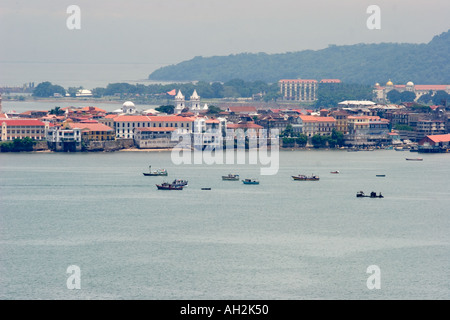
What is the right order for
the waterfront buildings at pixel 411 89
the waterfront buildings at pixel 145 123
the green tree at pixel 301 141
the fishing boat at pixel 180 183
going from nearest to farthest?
the fishing boat at pixel 180 183 → the waterfront buildings at pixel 145 123 → the green tree at pixel 301 141 → the waterfront buildings at pixel 411 89

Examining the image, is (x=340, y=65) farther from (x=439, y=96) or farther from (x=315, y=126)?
(x=315, y=126)

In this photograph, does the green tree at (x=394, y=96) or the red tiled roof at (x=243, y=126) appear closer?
the red tiled roof at (x=243, y=126)
